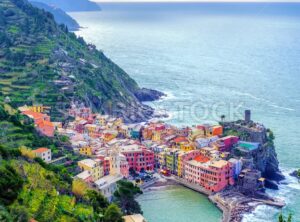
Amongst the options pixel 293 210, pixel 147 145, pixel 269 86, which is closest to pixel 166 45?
pixel 269 86

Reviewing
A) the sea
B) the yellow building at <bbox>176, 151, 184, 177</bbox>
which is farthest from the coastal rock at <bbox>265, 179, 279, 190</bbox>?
the yellow building at <bbox>176, 151, 184, 177</bbox>

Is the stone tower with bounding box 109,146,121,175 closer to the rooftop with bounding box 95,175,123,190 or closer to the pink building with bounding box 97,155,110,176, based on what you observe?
the pink building with bounding box 97,155,110,176

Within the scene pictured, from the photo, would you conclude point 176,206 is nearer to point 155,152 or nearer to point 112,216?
point 155,152

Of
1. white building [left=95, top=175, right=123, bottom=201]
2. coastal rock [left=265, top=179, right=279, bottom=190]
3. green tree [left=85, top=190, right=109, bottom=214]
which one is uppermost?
green tree [left=85, top=190, right=109, bottom=214]

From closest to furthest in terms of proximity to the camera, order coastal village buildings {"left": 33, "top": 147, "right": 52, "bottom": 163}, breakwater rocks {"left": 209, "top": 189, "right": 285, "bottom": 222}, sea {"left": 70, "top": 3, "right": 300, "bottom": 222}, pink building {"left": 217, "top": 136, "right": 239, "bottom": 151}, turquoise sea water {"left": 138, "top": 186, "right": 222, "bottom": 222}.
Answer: turquoise sea water {"left": 138, "top": 186, "right": 222, "bottom": 222}
breakwater rocks {"left": 209, "top": 189, "right": 285, "bottom": 222}
coastal village buildings {"left": 33, "top": 147, "right": 52, "bottom": 163}
sea {"left": 70, "top": 3, "right": 300, "bottom": 222}
pink building {"left": 217, "top": 136, "right": 239, "bottom": 151}

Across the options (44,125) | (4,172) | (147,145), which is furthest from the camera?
(147,145)

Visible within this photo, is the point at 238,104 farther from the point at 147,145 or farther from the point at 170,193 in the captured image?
the point at 170,193

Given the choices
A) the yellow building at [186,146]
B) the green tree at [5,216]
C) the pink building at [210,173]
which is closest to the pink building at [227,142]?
the yellow building at [186,146]
